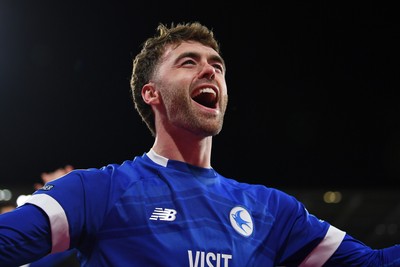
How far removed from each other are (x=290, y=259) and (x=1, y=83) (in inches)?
395

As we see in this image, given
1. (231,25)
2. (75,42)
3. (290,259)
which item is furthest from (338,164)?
(290,259)

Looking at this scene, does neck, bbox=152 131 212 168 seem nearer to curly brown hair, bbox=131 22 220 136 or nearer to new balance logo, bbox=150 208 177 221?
curly brown hair, bbox=131 22 220 136

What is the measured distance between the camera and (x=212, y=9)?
958cm

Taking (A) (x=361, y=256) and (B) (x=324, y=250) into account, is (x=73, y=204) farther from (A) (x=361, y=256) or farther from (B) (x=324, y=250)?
(A) (x=361, y=256)

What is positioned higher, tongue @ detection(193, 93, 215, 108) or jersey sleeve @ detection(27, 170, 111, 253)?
tongue @ detection(193, 93, 215, 108)

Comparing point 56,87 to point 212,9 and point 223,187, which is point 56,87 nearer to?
point 212,9

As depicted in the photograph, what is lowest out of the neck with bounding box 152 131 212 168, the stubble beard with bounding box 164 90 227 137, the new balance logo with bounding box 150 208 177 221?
the new balance logo with bounding box 150 208 177 221

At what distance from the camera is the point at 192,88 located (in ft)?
8.80

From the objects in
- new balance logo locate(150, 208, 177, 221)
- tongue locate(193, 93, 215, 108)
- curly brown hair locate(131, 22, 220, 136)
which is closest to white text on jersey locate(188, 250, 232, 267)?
new balance logo locate(150, 208, 177, 221)

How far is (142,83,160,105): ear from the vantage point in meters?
2.82

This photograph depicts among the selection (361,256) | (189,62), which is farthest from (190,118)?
(361,256)

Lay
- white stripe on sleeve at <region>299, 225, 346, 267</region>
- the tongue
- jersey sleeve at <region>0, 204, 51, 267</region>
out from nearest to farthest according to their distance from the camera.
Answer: jersey sleeve at <region>0, 204, 51, 267</region>
white stripe on sleeve at <region>299, 225, 346, 267</region>
the tongue

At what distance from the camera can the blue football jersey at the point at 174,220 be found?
86.3 inches

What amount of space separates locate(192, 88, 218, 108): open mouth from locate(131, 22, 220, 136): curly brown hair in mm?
276
